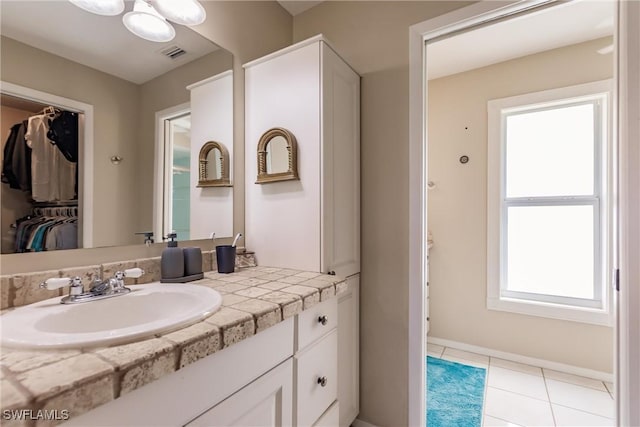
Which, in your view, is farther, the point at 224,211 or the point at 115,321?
A: the point at 224,211

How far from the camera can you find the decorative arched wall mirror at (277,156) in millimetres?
1346

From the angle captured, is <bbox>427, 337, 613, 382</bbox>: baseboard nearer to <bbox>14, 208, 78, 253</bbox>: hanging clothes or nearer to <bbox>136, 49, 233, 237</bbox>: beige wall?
<bbox>136, 49, 233, 237</bbox>: beige wall

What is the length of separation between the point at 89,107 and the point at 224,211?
0.68 metres

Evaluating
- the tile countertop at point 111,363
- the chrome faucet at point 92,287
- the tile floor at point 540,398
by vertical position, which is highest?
the chrome faucet at point 92,287

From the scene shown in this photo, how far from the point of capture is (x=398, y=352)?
1.46 m

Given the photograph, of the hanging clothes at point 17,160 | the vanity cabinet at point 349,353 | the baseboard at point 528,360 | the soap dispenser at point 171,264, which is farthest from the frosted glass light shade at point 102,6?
the baseboard at point 528,360

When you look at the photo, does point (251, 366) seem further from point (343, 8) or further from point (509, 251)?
point (509, 251)

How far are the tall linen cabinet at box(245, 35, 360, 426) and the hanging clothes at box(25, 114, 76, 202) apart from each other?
2.45 ft

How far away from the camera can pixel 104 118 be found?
3.32 ft

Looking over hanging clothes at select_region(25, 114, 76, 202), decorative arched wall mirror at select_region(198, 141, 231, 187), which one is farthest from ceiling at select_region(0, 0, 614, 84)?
decorative arched wall mirror at select_region(198, 141, 231, 187)

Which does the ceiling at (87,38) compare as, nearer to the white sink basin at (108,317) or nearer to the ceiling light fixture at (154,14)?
the ceiling light fixture at (154,14)

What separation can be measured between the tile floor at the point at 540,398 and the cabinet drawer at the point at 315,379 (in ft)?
3.93

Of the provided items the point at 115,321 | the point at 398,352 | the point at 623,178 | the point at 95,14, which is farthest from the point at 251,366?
the point at 623,178

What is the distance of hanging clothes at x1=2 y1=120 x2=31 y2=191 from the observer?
0.81 m
